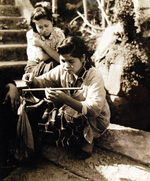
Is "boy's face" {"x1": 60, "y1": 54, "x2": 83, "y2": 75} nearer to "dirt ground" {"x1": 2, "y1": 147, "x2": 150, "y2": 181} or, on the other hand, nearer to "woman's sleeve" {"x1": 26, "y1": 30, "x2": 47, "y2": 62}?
"woman's sleeve" {"x1": 26, "y1": 30, "x2": 47, "y2": 62}

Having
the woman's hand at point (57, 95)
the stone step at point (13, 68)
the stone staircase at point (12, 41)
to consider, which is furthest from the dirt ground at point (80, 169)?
the stone staircase at point (12, 41)

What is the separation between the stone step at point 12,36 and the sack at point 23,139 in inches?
130

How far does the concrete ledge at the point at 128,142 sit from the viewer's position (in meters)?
2.87

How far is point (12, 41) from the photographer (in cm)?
534

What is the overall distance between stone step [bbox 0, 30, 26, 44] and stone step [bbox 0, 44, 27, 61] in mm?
366

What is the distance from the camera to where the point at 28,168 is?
2.67 metres

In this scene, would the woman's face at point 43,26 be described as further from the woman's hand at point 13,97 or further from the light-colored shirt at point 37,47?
the woman's hand at point 13,97

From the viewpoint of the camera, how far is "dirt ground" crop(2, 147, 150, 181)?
2477 millimetres

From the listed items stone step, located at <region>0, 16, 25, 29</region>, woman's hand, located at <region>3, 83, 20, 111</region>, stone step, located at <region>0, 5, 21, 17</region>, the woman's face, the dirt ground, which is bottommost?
the dirt ground

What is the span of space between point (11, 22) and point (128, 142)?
4.80 m

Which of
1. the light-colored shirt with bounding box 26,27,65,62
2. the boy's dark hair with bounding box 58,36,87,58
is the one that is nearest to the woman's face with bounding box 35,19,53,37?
the light-colored shirt with bounding box 26,27,65,62

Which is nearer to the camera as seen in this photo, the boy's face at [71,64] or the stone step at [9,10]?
the boy's face at [71,64]

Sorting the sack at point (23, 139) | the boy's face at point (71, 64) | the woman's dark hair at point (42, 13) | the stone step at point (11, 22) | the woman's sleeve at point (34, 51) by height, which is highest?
the stone step at point (11, 22)

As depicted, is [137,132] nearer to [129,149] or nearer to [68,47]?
[129,149]
